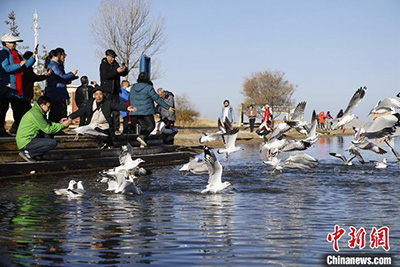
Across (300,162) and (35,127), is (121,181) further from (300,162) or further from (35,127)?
(300,162)

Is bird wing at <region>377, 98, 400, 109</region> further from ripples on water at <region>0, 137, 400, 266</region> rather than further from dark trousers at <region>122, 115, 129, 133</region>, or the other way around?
dark trousers at <region>122, 115, 129, 133</region>

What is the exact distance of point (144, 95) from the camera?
746 inches

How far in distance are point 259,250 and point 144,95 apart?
1192cm

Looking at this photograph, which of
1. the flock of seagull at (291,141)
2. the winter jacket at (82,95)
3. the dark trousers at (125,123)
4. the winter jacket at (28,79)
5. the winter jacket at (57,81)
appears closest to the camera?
the flock of seagull at (291,141)

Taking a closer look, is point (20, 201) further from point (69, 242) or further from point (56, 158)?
point (56, 158)

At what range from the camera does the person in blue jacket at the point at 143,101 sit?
19.0 metres

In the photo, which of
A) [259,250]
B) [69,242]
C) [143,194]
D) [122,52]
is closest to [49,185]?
[143,194]

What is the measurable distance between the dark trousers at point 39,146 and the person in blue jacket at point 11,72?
1758 millimetres

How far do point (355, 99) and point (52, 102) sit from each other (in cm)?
732

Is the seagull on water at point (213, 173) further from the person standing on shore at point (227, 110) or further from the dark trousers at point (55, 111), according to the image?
the person standing on shore at point (227, 110)

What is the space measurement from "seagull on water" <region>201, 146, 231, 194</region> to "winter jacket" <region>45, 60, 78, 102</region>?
21.3 feet

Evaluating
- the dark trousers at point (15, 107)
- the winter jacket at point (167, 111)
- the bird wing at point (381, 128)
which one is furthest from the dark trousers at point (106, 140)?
the bird wing at point (381, 128)

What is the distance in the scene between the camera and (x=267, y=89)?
100250mm

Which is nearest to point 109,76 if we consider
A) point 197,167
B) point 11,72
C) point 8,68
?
point 11,72
